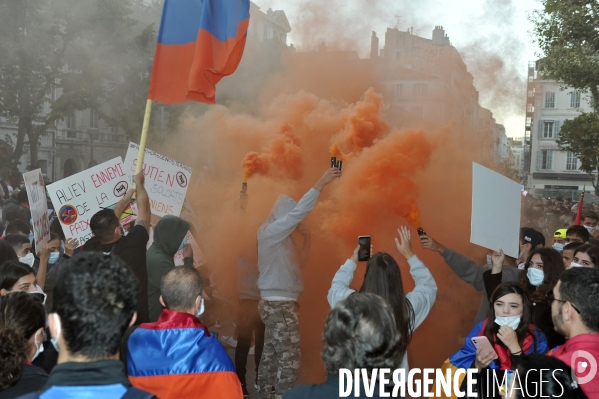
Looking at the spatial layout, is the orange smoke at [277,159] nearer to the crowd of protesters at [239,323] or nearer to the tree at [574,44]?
the crowd of protesters at [239,323]

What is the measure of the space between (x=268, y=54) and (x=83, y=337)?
40.9 ft

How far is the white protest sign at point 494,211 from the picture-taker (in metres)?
4.51

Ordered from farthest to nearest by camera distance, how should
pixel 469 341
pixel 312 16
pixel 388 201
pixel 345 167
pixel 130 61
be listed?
pixel 130 61, pixel 312 16, pixel 345 167, pixel 388 201, pixel 469 341

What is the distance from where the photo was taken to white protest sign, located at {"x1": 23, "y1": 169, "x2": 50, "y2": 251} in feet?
19.1

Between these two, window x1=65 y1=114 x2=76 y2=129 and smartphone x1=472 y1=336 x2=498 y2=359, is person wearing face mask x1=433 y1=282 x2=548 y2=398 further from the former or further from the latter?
window x1=65 y1=114 x2=76 y2=129

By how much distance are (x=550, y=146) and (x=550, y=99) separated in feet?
14.4

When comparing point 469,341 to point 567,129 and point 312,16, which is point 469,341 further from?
point 567,129

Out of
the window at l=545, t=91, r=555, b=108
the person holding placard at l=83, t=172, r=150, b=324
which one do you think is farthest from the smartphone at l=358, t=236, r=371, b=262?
the window at l=545, t=91, r=555, b=108

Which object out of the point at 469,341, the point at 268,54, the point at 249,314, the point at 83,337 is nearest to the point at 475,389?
the point at 469,341

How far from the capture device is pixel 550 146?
58438 millimetres

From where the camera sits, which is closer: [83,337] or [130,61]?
[83,337]

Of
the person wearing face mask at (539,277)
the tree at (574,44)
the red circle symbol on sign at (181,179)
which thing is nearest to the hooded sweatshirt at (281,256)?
the person wearing face mask at (539,277)

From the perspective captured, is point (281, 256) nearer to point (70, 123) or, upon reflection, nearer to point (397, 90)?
point (397, 90)

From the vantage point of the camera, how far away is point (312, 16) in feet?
38.3
